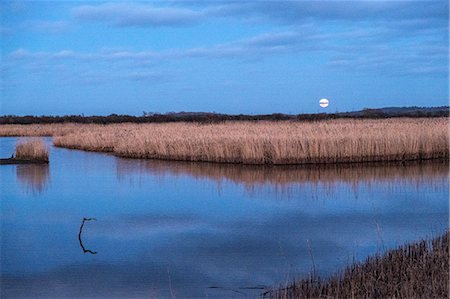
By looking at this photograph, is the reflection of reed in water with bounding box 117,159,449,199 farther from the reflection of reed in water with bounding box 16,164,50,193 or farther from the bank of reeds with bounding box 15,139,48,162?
the bank of reeds with bounding box 15,139,48,162

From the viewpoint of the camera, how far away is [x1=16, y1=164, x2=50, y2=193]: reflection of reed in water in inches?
461

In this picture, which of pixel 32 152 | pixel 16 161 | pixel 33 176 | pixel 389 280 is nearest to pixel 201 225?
pixel 389 280

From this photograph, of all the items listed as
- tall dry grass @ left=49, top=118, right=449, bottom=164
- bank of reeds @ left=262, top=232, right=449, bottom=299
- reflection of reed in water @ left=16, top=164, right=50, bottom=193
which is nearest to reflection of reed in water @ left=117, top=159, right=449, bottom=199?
tall dry grass @ left=49, top=118, right=449, bottom=164

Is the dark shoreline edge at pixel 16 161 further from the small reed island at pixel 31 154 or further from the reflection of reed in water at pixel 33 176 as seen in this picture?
the reflection of reed in water at pixel 33 176

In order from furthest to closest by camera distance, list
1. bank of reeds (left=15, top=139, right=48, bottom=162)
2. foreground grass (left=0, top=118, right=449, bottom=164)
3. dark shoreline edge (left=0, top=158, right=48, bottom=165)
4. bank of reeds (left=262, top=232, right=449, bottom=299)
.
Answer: bank of reeds (left=15, top=139, right=48, bottom=162) → dark shoreline edge (left=0, top=158, right=48, bottom=165) → foreground grass (left=0, top=118, right=449, bottom=164) → bank of reeds (left=262, top=232, right=449, bottom=299)

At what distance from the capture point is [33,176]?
43.7 feet

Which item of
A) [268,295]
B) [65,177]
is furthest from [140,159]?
[268,295]

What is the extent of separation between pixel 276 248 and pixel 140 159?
34.8ft

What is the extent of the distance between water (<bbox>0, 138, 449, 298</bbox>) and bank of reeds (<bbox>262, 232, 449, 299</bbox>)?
43 centimetres

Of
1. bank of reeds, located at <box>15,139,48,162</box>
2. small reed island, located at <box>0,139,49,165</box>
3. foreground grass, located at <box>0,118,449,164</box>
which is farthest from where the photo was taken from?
bank of reeds, located at <box>15,139,48,162</box>

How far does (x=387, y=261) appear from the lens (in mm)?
5133

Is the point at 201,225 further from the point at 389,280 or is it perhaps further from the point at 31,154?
the point at 31,154

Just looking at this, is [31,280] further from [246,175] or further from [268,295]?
[246,175]

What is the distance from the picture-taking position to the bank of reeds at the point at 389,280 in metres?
4.19
